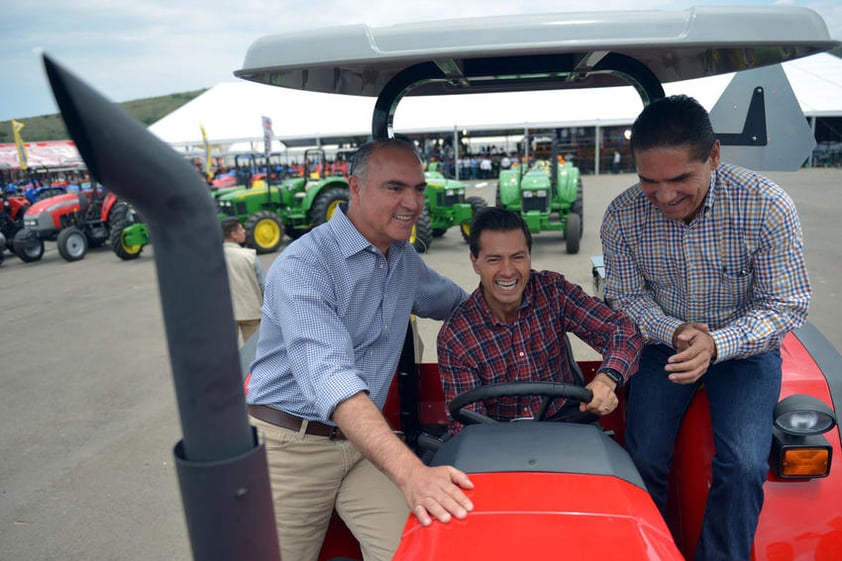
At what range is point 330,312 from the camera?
5.80ft

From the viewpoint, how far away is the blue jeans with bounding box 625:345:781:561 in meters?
1.69

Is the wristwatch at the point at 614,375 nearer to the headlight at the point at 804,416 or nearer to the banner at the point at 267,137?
the headlight at the point at 804,416

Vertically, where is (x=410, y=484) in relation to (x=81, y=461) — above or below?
above

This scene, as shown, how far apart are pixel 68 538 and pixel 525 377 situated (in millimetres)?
2481

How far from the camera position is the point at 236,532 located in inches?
24.0

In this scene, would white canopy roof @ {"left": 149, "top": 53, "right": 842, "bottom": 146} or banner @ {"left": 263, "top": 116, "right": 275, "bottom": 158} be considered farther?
white canopy roof @ {"left": 149, "top": 53, "right": 842, "bottom": 146}

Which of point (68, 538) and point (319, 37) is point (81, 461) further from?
point (319, 37)

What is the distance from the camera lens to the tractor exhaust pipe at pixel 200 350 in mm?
541

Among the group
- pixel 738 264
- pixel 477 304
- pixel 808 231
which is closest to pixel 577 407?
pixel 477 304

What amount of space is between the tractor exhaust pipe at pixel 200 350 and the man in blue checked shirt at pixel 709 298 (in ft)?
4.59

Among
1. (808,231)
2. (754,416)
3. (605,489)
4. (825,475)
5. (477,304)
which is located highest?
(477,304)

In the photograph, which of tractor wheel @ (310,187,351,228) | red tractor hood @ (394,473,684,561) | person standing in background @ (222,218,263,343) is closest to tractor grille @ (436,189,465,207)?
tractor wheel @ (310,187,351,228)

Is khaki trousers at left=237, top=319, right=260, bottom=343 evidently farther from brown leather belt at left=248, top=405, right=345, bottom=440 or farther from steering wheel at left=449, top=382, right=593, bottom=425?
steering wheel at left=449, top=382, right=593, bottom=425

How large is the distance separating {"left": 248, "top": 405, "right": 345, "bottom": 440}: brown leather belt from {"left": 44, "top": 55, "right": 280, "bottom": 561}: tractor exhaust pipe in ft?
4.46
